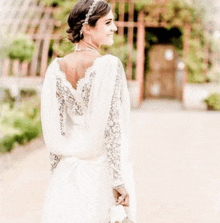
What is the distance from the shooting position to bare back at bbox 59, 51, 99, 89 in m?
2.17

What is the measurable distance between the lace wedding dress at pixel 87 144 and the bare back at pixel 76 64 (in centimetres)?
2

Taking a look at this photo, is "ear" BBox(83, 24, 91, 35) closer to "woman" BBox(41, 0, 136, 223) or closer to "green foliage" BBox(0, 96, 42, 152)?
"woman" BBox(41, 0, 136, 223)

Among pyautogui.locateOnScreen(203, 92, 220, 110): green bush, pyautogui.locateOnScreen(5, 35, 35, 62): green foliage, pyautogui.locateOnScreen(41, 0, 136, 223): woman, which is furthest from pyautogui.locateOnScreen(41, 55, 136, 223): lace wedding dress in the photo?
pyautogui.locateOnScreen(203, 92, 220, 110): green bush

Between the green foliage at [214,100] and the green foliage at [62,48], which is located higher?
the green foliage at [62,48]

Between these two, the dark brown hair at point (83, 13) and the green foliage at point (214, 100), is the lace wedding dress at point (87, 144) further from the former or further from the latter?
the green foliage at point (214, 100)

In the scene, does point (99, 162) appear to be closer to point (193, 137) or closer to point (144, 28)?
point (193, 137)

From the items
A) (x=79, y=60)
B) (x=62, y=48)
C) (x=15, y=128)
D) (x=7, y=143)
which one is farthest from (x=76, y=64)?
(x=62, y=48)

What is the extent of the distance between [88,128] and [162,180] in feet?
12.2

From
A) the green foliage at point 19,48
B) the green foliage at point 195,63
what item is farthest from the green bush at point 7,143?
the green foliage at point 195,63

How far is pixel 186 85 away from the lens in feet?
56.7

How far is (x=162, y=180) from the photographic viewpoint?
575 cm

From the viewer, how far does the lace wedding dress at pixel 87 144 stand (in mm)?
2141

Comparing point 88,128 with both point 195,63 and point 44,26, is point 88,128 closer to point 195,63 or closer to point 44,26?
point 195,63

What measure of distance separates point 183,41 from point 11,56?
8536mm
